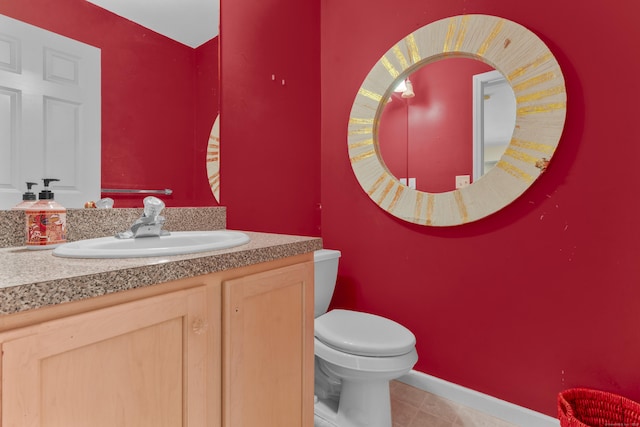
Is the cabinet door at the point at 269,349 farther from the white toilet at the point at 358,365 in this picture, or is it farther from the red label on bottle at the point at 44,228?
the red label on bottle at the point at 44,228

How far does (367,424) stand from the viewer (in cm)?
131

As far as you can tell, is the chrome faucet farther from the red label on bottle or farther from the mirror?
the mirror

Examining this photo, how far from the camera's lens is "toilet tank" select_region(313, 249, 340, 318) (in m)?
1.68

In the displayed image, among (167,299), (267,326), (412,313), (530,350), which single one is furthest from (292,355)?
(530,350)

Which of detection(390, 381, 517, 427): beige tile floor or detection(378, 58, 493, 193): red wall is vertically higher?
detection(378, 58, 493, 193): red wall

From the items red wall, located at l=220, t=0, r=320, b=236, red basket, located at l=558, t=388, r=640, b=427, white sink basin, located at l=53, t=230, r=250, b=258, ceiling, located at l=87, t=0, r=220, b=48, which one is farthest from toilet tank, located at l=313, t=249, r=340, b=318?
ceiling, located at l=87, t=0, r=220, b=48

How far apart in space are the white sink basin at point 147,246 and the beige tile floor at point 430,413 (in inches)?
46.3

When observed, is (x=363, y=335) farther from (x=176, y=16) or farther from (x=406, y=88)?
(x=176, y=16)

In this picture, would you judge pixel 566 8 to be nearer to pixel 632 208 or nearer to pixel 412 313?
pixel 632 208

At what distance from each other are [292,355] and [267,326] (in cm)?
15

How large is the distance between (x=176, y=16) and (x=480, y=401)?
216 cm

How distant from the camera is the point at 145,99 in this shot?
1.20 m

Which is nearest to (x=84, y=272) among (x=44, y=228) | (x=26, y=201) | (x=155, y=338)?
(x=155, y=338)

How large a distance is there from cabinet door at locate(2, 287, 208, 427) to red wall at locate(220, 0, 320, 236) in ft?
2.94
